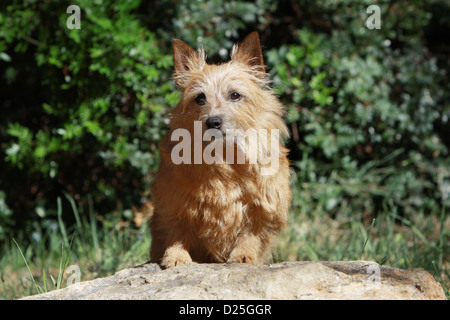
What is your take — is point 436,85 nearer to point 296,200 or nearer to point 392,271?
point 296,200

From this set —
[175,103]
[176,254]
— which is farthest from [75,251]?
[176,254]

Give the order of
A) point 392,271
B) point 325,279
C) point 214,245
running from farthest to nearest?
point 214,245 < point 392,271 < point 325,279

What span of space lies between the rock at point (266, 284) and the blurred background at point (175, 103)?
1586 millimetres

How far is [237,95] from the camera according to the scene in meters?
3.44

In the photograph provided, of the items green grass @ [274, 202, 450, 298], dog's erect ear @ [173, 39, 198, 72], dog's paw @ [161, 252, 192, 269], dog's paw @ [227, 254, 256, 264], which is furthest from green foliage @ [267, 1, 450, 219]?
dog's paw @ [161, 252, 192, 269]

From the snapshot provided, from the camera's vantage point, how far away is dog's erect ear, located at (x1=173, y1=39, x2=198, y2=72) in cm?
359

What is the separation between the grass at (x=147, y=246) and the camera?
14.6ft

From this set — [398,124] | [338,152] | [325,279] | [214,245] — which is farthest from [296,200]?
[325,279]

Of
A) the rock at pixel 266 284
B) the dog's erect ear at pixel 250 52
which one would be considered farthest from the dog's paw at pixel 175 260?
the dog's erect ear at pixel 250 52

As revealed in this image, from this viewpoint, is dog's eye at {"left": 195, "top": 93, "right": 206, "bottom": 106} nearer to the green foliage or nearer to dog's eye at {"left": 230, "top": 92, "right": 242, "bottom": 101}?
dog's eye at {"left": 230, "top": 92, "right": 242, "bottom": 101}

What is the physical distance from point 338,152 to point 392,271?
3.27m

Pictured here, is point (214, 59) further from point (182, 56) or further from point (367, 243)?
point (367, 243)

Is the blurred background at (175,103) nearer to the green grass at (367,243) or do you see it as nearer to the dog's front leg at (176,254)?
the green grass at (367,243)

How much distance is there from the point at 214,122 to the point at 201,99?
32 centimetres
